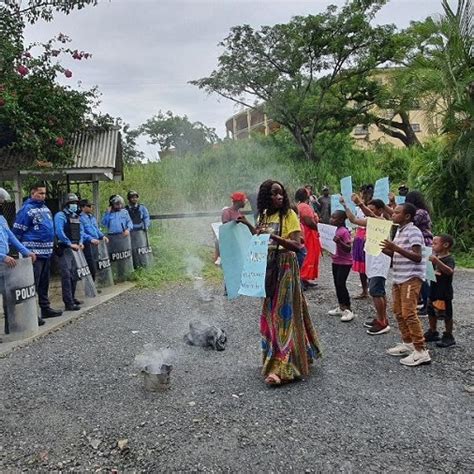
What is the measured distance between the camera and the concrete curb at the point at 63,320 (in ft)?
18.1

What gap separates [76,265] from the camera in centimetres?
723

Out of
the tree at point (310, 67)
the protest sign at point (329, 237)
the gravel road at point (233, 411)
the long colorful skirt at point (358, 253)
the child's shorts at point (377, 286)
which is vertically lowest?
the gravel road at point (233, 411)

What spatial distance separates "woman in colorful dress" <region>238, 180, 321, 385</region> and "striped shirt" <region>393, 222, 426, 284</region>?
1.02 meters

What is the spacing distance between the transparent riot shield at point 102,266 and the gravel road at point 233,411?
2.83 m

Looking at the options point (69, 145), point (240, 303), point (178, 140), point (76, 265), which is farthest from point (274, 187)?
point (178, 140)

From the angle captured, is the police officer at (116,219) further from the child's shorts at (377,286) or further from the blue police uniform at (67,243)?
the child's shorts at (377,286)

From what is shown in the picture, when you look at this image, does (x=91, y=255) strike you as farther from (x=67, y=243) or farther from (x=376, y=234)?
(x=376, y=234)

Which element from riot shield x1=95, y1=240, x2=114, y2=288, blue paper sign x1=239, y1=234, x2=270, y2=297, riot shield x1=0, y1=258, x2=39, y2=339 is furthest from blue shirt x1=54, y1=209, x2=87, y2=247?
blue paper sign x1=239, y1=234, x2=270, y2=297

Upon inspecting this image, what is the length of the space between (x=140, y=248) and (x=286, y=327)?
6336 millimetres

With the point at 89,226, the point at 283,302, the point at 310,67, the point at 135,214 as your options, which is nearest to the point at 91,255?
the point at 89,226

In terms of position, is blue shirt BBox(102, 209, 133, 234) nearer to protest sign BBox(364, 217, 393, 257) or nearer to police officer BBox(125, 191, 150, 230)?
police officer BBox(125, 191, 150, 230)

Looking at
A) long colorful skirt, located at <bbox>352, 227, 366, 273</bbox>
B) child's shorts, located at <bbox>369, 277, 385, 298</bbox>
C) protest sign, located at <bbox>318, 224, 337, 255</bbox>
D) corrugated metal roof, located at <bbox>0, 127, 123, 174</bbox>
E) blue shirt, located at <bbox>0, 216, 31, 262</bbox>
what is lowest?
child's shorts, located at <bbox>369, 277, 385, 298</bbox>

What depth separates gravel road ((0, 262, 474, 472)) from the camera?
3.12m

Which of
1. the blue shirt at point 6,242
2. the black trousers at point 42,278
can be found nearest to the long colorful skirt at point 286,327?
the blue shirt at point 6,242
